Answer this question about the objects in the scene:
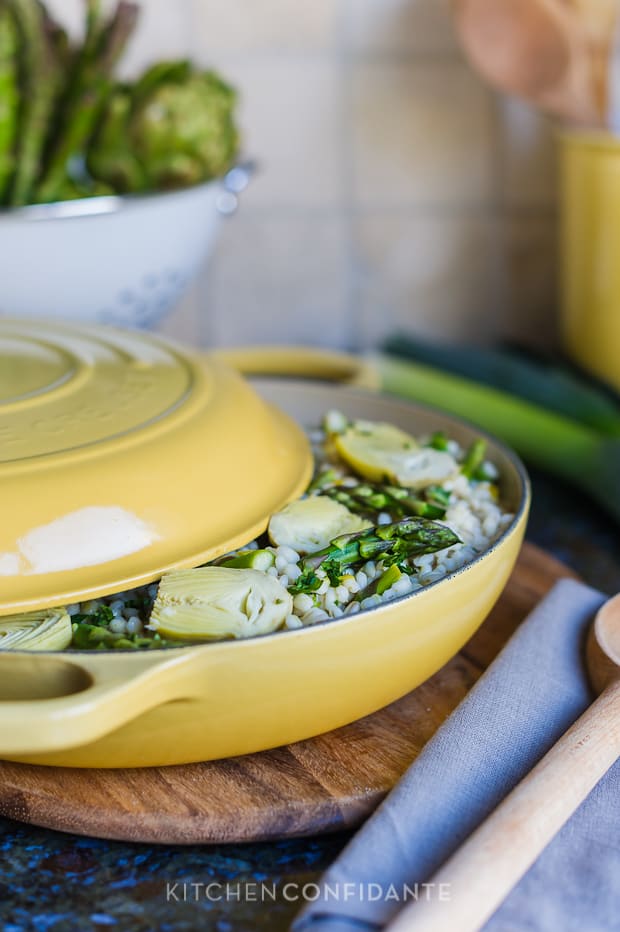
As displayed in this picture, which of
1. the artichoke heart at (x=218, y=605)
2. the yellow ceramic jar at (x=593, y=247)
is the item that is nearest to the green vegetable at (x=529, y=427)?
the yellow ceramic jar at (x=593, y=247)

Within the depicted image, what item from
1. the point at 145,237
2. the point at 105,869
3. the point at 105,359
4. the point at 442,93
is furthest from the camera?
the point at 442,93

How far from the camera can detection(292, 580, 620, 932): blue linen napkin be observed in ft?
1.63

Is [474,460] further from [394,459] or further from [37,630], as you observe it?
[37,630]

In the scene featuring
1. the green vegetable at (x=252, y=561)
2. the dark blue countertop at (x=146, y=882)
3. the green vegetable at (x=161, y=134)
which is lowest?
the dark blue countertop at (x=146, y=882)

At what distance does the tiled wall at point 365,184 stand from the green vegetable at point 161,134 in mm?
277

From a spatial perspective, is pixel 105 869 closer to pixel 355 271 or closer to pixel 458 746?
pixel 458 746

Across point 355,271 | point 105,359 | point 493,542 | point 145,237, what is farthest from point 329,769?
point 355,271

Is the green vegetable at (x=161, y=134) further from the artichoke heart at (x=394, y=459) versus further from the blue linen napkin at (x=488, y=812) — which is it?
the blue linen napkin at (x=488, y=812)

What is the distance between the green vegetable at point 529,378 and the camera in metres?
1.07

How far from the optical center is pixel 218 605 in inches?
22.4

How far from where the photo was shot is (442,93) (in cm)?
134

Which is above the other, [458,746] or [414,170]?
[414,170]

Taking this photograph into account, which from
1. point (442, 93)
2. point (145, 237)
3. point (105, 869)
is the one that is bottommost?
point (105, 869)

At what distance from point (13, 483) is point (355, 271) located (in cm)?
90
